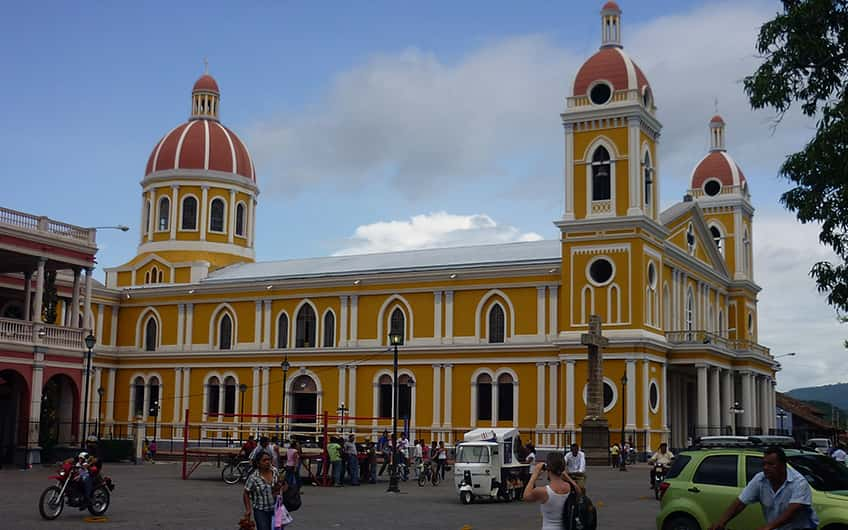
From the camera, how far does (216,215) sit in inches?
2736

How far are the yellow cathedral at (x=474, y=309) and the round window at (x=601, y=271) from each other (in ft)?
0.23

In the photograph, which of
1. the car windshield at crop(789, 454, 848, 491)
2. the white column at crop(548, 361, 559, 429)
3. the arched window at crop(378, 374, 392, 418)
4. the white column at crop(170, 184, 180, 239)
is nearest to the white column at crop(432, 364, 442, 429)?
the arched window at crop(378, 374, 392, 418)

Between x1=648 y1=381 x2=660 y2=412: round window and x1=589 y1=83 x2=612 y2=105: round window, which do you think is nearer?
x1=648 y1=381 x2=660 y2=412: round window

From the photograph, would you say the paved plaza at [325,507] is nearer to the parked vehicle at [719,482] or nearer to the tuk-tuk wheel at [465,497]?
the tuk-tuk wheel at [465,497]

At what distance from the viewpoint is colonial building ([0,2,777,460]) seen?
51.2 m

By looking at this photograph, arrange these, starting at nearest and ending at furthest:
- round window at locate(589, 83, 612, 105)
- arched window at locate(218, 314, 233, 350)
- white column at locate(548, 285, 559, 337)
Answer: round window at locate(589, 83, 612, 105) < white column at locate(548, 285, 559, 337) < arched window at locate(218, 314, 233, 350)

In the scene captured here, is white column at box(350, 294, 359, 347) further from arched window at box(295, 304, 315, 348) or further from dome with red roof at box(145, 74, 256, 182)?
dome with red roof at box(145, 74, 256, 182)

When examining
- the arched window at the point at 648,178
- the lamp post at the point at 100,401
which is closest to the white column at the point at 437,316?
the arched window at the point at 648,178

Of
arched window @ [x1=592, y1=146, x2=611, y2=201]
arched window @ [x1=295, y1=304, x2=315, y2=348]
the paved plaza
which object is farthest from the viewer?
arched window @ [x1=295, y1=304, x2=315, y2=348]

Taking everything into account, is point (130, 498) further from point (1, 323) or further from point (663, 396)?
point (663, 396)

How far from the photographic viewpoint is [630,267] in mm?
50156

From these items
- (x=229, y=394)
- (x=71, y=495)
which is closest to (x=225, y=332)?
(x=229, y=394)

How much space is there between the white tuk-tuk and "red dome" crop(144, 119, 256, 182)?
45488 millimetres

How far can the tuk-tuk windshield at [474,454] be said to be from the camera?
26812mm
